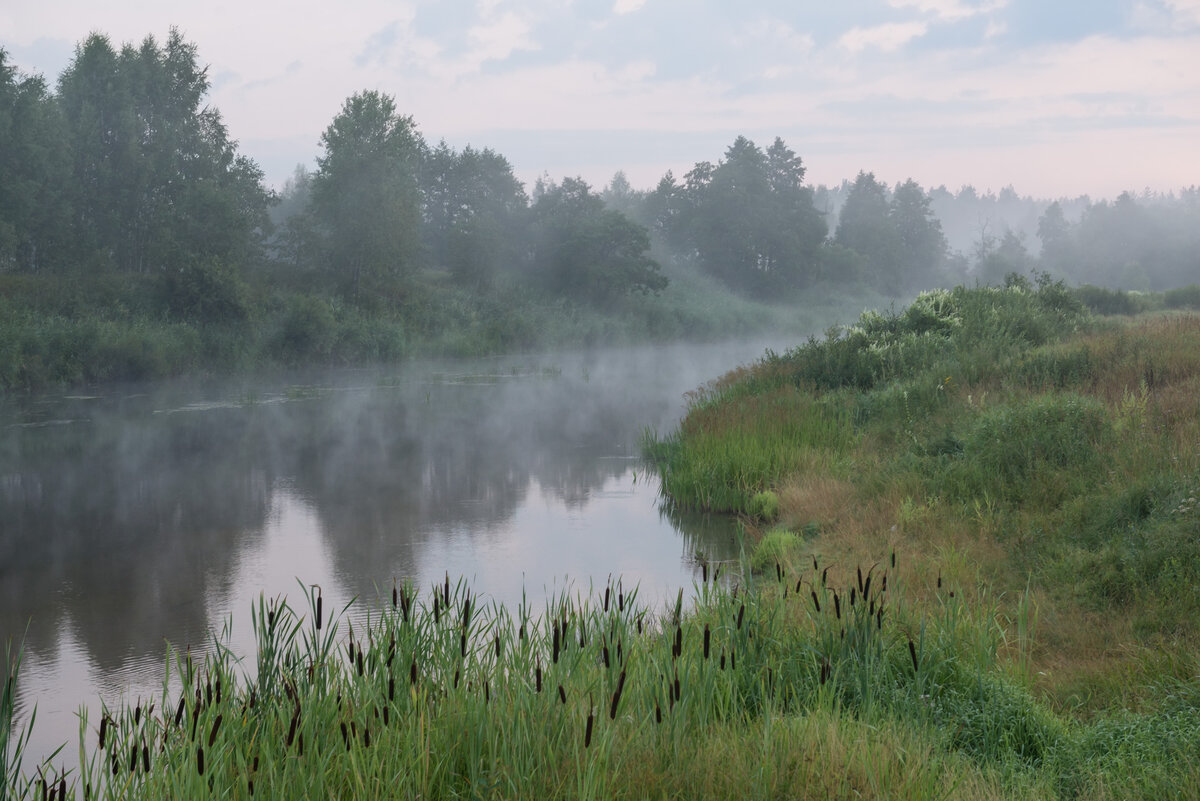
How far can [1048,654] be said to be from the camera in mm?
6355

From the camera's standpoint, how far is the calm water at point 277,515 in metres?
9.11

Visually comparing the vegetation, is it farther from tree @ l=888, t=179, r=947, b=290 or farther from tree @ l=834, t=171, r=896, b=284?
tree @ l=888, t=179, r=947, b=290

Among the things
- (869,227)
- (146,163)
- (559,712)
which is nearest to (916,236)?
(869,227)

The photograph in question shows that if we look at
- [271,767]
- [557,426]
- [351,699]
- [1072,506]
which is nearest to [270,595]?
[351,699]

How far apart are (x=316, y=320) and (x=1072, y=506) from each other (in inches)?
1380

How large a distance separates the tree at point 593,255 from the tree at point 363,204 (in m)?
10.7

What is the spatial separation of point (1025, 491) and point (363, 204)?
48.7 meters

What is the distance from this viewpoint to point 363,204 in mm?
53812

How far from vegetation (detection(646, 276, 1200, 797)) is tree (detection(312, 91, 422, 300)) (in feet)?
122

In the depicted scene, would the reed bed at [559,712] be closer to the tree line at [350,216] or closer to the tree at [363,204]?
the tree line at [350,216]

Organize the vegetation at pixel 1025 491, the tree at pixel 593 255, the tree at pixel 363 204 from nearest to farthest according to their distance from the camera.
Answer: the vegetation at pixel 1025 491
the tree at pixel 363 204
the tree at pixel 593 255

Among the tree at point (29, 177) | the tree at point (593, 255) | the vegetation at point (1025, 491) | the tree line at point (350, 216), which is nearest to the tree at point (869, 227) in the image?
the tree line at point (350, 216)

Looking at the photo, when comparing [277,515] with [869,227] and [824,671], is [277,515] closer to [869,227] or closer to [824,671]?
[824,671]

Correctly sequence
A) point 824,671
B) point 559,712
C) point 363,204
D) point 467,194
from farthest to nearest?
point 467,194
point 363,204
point 824,671
point 559,712
